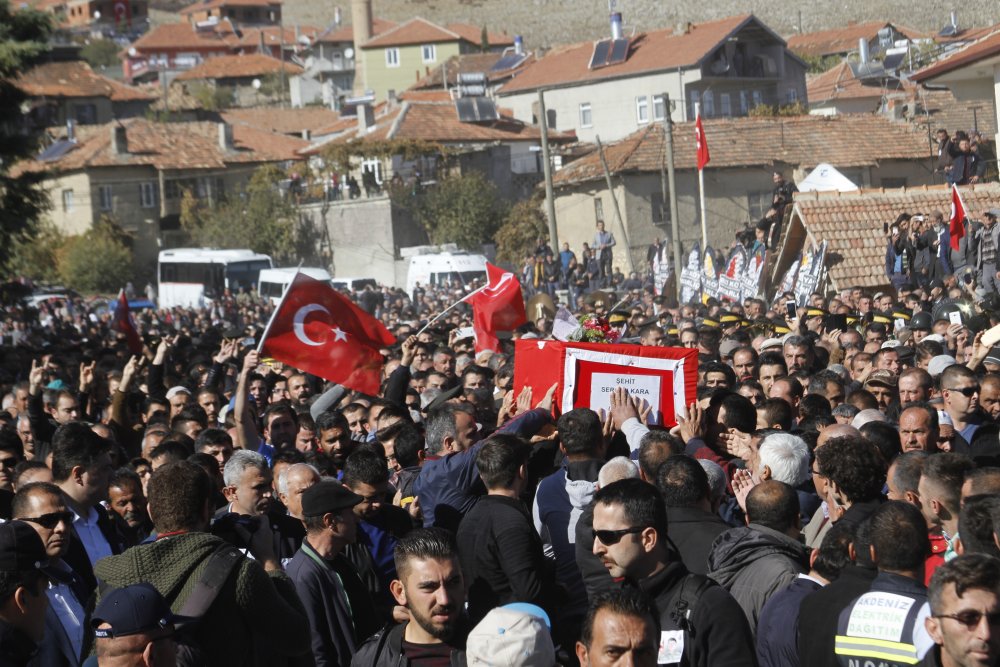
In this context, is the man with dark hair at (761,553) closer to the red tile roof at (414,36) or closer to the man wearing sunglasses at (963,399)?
the man wearing sunglasses at (963,399)

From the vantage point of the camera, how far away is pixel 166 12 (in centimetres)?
16025

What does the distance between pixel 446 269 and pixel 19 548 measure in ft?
142

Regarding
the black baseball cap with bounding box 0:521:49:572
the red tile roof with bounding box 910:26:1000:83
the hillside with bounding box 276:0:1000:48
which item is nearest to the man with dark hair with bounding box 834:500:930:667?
the black baseball cap with bounding box 0:521:49:572

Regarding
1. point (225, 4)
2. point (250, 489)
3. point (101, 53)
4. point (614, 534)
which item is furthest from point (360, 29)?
point (614, 534)

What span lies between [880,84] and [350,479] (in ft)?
211

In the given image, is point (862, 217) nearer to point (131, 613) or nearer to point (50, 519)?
point (50, 519)

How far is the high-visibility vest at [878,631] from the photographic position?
4.65 meters

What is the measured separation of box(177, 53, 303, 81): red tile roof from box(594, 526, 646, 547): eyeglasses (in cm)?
10914

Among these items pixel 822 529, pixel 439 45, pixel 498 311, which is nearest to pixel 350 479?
pixel 822 529

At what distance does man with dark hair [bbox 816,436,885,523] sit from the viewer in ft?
20.3

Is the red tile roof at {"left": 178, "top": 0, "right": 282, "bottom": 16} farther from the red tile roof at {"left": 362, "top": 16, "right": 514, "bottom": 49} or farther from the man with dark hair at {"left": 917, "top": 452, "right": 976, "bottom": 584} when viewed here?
the man with dark hair at {"left": 917, "top": 452, "right": 976, "bottom": 584}

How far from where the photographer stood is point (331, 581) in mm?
5996

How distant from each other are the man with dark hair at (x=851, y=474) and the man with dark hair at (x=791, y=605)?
27.6 inches

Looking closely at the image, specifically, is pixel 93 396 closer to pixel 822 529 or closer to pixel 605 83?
pixel 822 529
